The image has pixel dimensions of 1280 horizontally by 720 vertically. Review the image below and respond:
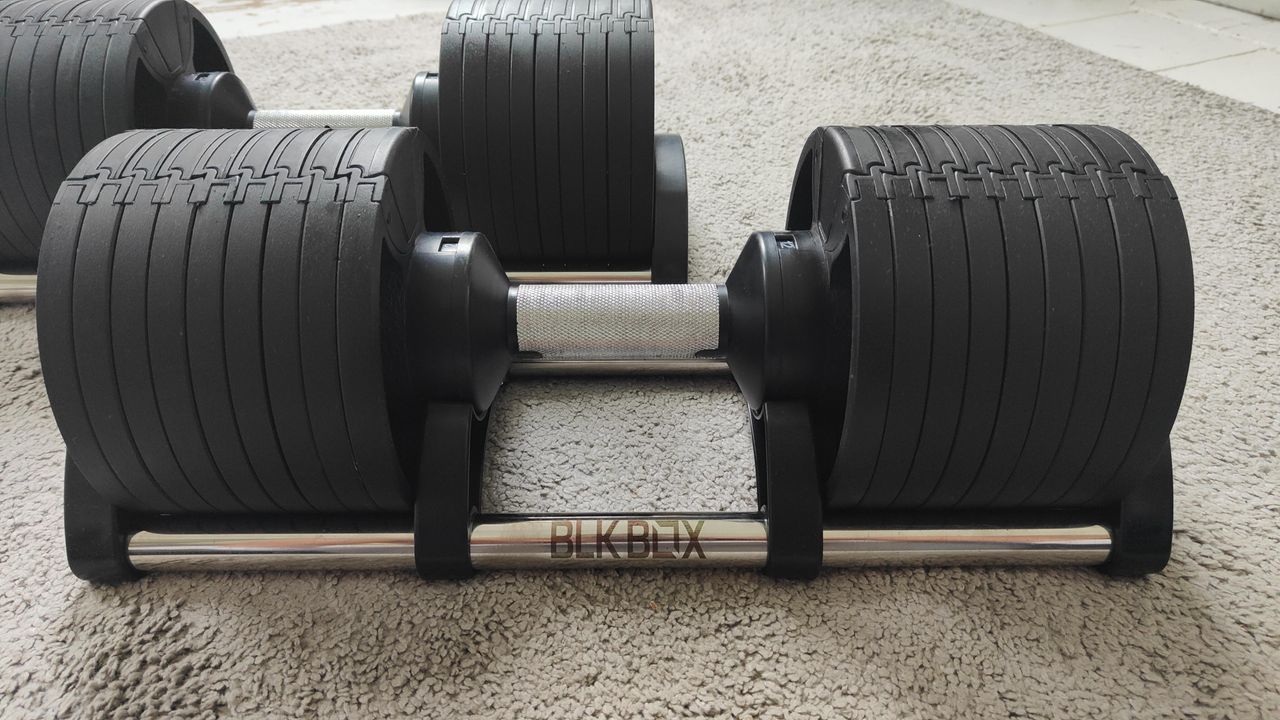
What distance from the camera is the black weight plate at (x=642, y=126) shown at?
53.1 inches

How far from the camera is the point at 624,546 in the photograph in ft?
3.21

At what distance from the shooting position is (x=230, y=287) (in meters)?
0.85

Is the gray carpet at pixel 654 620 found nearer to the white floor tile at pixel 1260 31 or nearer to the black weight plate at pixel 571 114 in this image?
the black weight plate at pixel 571 114

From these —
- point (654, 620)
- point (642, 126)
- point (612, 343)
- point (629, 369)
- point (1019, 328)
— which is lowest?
point (654, 620)

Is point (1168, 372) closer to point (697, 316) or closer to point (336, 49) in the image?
point (697, 316)

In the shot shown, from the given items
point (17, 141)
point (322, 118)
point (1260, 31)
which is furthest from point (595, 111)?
point (1260, 31)

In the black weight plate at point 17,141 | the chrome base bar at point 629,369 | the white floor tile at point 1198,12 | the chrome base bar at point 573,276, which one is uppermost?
the white floor tile at point 1198,12

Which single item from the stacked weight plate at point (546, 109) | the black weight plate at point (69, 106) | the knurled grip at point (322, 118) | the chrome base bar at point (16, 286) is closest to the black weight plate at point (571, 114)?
the stacked weight plate at point (546, 109)

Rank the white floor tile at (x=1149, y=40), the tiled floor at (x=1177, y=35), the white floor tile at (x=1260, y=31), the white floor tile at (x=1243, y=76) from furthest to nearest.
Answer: the white floor tile at (x=1260, y=31) → the white floor tile at (x=1149, y=40) → the tiled floor at (x=1177, y=35) → the white floor tile at (x=1243, y=76)

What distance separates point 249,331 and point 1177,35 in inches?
124

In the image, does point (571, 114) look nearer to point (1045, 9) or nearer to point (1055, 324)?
point (1055, 324)

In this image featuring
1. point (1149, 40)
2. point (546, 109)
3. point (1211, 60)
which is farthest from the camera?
point (1149, 40)

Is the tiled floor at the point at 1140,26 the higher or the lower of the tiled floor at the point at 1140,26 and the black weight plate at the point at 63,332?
the higher

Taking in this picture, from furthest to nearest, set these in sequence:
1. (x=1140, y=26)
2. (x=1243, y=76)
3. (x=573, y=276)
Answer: (x=1140, y=26) → (x=1243, y=76) → (x=573, y=276)
